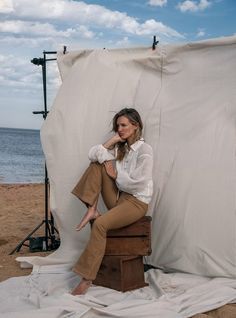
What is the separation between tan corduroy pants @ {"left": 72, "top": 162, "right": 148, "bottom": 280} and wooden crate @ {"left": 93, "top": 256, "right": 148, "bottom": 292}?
18 cm

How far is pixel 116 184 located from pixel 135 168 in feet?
0.73

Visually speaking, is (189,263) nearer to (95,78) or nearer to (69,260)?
(69,260)

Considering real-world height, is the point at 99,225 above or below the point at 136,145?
below

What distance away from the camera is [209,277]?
154 inches

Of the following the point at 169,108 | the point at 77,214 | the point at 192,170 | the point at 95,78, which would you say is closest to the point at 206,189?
the point at 192,170

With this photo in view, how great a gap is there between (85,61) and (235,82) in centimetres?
151

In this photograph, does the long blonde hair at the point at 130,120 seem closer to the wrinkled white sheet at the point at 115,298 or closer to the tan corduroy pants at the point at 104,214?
the tan corduroy pants at the point at 104,214

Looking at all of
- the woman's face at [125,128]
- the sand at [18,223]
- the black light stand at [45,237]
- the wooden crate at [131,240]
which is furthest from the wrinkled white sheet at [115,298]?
the woman's face at [125,128]

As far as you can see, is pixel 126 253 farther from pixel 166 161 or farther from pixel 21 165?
pixel 21 165

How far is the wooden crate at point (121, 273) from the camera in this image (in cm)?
370

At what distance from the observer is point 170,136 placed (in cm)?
420

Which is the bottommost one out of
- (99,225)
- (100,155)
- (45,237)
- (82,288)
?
(45,237)

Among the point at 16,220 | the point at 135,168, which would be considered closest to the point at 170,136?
the point at 135,168

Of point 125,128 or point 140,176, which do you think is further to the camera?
point 125,128
